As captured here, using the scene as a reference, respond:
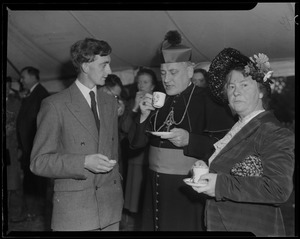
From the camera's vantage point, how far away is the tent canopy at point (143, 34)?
10.5 ft

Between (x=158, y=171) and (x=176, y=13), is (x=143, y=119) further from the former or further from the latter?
(x=176, y=13)

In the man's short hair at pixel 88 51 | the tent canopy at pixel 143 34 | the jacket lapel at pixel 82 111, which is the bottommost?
the jacket lapel at pixel 82 111

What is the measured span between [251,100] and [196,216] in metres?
0.90

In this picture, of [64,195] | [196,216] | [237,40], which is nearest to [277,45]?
[237,40]

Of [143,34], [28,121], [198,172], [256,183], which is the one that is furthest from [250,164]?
[28,121]

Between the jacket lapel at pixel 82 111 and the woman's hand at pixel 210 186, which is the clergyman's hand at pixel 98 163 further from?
the woman's hand at pixel 210 186

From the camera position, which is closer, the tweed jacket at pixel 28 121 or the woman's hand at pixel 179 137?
the woman's hand at pixel 179 137

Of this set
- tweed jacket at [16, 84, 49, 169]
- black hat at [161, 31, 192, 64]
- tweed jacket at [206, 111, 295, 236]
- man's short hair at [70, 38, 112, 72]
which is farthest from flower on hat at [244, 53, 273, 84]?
tweed jacket at [16, 84, 49, 169]

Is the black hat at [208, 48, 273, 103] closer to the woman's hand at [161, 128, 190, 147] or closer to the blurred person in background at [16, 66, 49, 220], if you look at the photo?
the woman's hand at [161, 128, 190, 147]

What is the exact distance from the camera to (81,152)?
6.84 feet

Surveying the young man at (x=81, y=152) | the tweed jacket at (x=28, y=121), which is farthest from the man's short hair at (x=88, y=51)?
the tweed jacket at (x=28, y=121)

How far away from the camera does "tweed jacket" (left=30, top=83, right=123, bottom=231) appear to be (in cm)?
200
